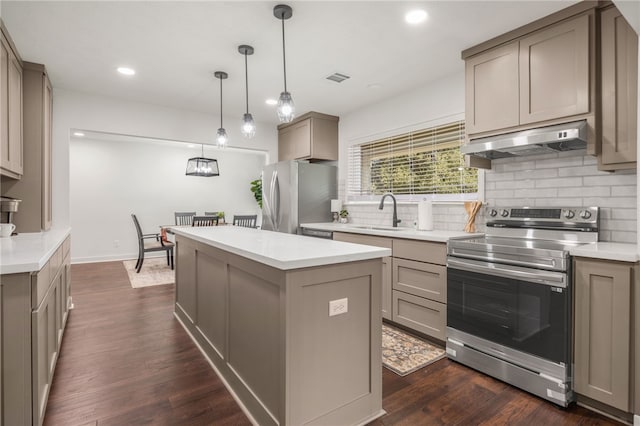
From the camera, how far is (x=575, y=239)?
94.9 inches

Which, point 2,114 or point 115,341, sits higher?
point 2,114

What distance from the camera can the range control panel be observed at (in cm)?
237

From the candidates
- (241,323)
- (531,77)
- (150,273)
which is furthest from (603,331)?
(150,273)

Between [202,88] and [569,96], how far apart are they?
3459 mm

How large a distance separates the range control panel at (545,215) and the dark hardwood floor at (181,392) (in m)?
1.24

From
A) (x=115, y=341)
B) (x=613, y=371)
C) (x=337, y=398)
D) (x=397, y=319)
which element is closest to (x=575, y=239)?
(x=613, y=371)

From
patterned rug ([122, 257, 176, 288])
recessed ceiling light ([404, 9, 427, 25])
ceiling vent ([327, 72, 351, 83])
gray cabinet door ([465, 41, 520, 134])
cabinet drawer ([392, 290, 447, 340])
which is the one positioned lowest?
patterned rug ([122, 257, 176, 288])

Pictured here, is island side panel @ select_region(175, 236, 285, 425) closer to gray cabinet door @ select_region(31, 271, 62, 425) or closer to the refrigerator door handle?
gray cabinet door @ select_region(31, 271, 62, 425)

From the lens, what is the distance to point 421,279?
2.81 m

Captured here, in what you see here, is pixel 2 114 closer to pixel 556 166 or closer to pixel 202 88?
pixel 202 88

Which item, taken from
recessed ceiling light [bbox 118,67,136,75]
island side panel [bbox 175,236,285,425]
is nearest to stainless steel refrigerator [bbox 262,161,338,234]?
island side panel [bbox 175,236,285,425]

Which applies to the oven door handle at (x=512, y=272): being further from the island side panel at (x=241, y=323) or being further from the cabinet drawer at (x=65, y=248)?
the cabinet drawer at (x=65, y=248)

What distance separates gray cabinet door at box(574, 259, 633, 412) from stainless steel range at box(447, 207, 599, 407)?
0.06 metres

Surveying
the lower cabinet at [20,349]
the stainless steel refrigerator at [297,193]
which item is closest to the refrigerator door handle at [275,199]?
the stainless steel refrigerator at [297,193]
